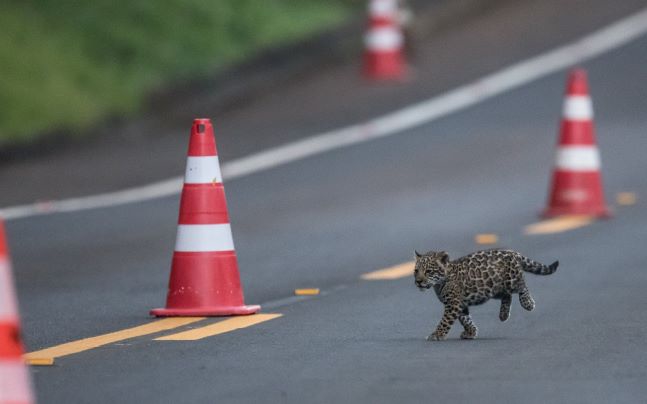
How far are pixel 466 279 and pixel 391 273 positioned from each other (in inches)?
119

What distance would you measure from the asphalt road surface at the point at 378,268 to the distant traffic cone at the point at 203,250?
0.19 m

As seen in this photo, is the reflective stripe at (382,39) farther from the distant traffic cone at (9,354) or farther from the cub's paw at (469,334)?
the distant traffic cone at (9,354)

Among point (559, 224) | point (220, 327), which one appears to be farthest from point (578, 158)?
point (220, 327)

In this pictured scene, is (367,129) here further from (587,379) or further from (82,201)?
(587,379)

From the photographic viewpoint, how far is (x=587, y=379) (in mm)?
6707

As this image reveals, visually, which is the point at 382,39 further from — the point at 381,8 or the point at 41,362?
the point at 41,362

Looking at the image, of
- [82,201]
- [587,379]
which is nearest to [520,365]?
[587,379]

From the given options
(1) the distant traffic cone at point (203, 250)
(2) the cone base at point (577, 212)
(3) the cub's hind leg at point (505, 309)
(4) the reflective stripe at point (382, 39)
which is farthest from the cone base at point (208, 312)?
(4) the reflective stripe at point (382, 39)

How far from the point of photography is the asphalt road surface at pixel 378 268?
6727mm

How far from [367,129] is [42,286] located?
8185 mm

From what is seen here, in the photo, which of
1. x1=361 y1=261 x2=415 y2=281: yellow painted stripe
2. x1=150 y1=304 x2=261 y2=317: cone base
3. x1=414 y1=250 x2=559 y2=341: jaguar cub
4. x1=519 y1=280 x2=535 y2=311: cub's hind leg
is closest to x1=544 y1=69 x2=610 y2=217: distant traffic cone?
x1=361 y1=261 x2=415 y2=281: yellow painted stripe

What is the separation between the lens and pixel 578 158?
45.9ft

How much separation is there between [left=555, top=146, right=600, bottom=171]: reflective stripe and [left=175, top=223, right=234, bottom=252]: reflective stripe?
5391mm

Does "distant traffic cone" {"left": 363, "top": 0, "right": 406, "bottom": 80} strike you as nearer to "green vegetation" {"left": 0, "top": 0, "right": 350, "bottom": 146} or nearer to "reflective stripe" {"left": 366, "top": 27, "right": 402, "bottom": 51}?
"reflective stripe" {"left": 366, "top": 27, "right": 402, "bottom": 51}
